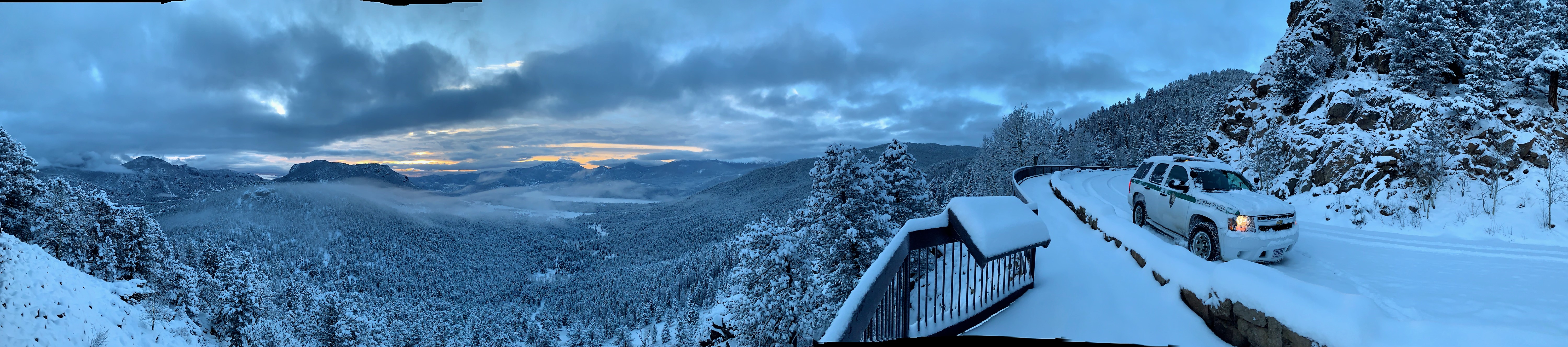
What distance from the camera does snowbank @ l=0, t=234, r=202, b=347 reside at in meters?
16.2

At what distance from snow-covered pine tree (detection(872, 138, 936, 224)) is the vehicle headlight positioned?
1141cm

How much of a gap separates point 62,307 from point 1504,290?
38.8 metres

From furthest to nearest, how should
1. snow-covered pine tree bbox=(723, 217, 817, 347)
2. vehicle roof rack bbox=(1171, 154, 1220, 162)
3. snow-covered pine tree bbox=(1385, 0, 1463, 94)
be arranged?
snow-covered pine tree bbox=(1385, 0, 1463, 94) < snow-covered pine tree bbox=(723, 217, 817, 347) < vehicle roof rack bbox=(1171, 154, 1220, 162)

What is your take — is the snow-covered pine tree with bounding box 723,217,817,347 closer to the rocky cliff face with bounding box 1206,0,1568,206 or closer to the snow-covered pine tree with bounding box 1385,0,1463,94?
the rocky cliff face with bounding box 1206,0,1568,206

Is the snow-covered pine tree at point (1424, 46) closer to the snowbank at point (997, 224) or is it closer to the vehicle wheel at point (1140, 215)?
the vehicle wheel at point (1140, 215)

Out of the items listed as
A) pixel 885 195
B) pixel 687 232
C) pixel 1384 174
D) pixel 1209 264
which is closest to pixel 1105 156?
pixel 1384 174

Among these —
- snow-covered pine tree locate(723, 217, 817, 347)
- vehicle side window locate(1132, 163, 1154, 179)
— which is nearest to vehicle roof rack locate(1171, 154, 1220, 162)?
vehicle side window locate(1132, 163, 1154, 179)

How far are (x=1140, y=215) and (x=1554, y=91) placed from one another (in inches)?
840

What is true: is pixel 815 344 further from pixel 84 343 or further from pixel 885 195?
pixel 84 343

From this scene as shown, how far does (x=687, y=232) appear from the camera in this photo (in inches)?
7254

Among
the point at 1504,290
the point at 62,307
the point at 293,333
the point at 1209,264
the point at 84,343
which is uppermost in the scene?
the point at 1209,264

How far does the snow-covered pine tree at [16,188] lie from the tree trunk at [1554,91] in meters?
62.6

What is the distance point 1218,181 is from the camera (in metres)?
9.80

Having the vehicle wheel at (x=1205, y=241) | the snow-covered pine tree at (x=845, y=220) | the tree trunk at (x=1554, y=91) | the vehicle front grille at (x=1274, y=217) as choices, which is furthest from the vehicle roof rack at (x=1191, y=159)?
the tree trunk at (x=1554, y=91)
